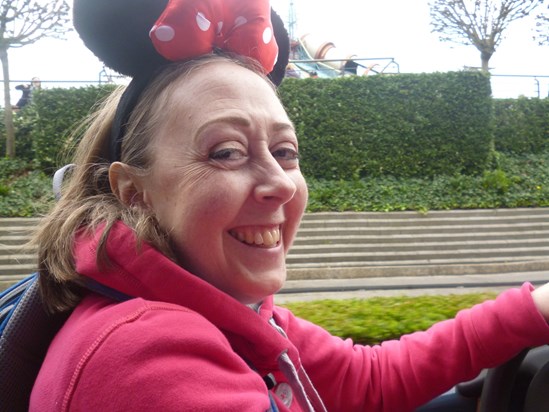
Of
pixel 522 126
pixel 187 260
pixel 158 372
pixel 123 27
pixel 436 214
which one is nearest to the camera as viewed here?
pixel 158 372

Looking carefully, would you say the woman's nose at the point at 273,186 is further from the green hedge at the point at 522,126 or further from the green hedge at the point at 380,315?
the green hedge at the point at 522,126

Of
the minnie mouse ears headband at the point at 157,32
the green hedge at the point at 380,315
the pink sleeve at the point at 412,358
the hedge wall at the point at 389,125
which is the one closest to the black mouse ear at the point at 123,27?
the minnie mouse ears headband at the point at 157,32

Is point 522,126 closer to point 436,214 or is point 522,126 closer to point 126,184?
point 436,214

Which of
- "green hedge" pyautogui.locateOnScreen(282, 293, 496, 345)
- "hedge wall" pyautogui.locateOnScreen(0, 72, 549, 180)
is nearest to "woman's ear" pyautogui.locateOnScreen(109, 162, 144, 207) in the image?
"green hedge" pyautogui.locateOnScreen(282, 293, 496, 345)

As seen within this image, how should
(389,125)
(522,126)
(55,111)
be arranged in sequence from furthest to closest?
(522,126), (389,125), (55,111)

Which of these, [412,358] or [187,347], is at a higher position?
[187,347]

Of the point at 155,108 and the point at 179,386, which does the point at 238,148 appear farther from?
the point at 179,386

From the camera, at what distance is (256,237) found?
1176 mm

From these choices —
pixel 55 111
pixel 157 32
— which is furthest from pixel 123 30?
pixel 55 111

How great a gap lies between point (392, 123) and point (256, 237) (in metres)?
12.8

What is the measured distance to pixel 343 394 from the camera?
5.16 feet

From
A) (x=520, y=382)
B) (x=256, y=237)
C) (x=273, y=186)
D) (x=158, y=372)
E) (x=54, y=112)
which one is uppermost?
(x=273, y=186)

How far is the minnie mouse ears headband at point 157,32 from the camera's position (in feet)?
4.03

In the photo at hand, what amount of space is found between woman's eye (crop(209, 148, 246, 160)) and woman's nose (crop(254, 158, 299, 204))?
0.06 metres
